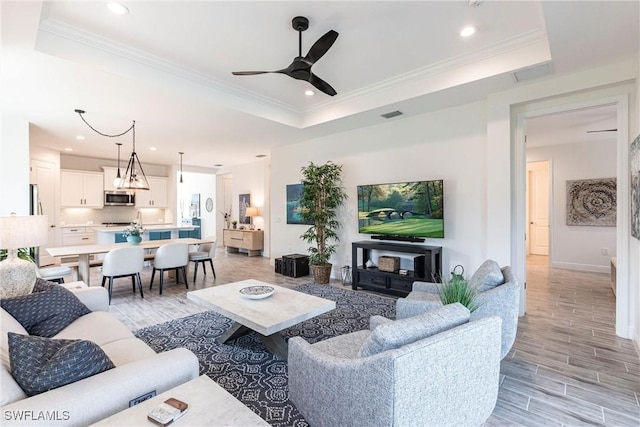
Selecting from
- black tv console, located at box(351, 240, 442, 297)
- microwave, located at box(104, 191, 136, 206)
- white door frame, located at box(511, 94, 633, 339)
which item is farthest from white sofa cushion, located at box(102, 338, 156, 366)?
microwave, located at box(104, 191, 136, 206)

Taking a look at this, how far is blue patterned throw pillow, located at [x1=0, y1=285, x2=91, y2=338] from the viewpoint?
2.02 meters

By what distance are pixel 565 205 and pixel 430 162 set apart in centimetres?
415

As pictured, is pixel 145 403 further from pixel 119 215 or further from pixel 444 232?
pixel 119 215

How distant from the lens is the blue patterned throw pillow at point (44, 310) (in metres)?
2.02

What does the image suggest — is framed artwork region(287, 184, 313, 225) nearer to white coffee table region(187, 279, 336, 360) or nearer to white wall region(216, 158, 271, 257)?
white wall region(216, 158, 271, 257)

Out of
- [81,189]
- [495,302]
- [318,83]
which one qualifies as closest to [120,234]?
[81,189]

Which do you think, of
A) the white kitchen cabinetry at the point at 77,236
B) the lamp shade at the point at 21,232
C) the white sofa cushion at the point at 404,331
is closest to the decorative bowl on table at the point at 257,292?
the white sofa cushion at the point at 404,331

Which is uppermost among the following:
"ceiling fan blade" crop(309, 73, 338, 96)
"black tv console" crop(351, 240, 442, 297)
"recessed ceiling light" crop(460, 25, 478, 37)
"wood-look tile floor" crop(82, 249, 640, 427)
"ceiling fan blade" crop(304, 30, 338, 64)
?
"recessed ceiling light" crop(460, 25, 478, 37)

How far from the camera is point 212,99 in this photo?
392cm

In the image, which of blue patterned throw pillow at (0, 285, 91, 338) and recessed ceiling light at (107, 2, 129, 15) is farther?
recessed ceiling light at (107, 2, 129, 15)

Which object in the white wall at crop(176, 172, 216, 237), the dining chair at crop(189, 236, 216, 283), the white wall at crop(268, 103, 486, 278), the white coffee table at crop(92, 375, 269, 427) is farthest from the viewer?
the white wall at crop(176, 172, 216, 237)

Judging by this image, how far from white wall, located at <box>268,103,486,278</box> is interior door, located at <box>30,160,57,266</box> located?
203 inches

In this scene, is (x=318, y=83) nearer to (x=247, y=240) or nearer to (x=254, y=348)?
(x=254, y=348)

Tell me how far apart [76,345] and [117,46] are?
119 inches
